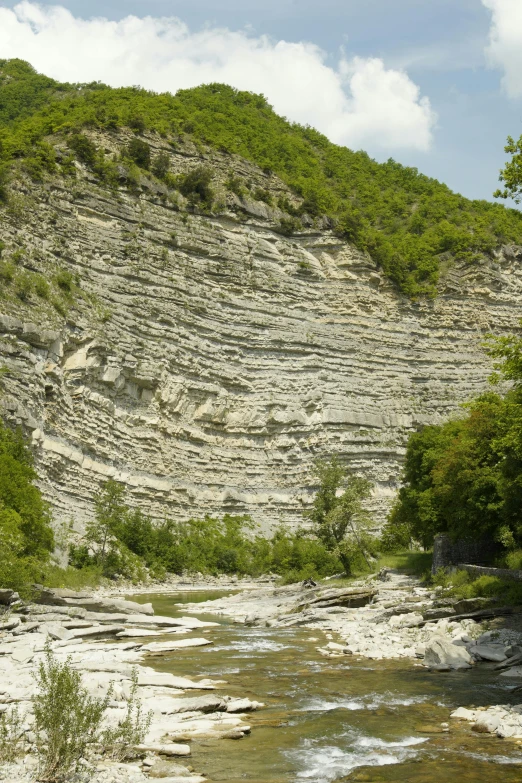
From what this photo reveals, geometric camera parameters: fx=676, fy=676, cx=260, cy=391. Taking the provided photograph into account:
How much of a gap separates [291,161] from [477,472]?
2169 inches

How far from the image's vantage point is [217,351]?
48.3 m

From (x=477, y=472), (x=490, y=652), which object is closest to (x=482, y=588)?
(x=477, y=472)

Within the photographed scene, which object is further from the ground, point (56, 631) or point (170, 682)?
point (170, 682)

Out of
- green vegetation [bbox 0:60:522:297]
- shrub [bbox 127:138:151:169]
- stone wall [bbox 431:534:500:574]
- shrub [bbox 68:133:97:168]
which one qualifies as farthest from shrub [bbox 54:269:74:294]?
stone wall [bbox 431:534:500:574]

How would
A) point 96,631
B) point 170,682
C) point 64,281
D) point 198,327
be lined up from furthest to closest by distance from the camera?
point 198,327 < point 64,281 < point 96,631 < point 170,682

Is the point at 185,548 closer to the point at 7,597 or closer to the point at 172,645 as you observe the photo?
the point at 7,597

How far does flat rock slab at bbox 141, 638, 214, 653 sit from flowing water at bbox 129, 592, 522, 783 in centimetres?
53

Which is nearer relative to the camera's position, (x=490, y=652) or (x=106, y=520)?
(x=490, y=652)

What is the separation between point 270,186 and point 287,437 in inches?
1004

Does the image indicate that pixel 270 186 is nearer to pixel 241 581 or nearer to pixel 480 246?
pixel 480 246

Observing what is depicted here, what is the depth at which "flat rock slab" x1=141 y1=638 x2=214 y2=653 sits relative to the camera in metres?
15.8

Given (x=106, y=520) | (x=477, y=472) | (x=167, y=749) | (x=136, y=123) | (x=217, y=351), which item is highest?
(x=136, y=123)

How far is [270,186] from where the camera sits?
61125 millimetres

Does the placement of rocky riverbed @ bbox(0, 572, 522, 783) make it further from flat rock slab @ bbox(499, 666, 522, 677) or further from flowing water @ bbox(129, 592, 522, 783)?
flowing water @ bbox(129, 592, 522, 783)
